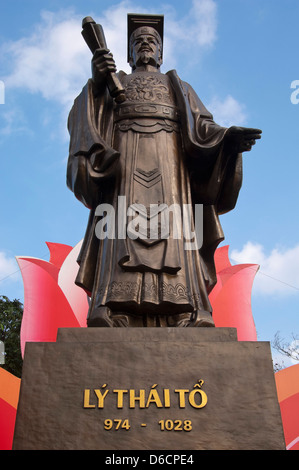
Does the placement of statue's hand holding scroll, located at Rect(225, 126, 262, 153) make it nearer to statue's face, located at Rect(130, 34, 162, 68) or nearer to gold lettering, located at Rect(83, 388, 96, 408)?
statue's face, located at Rect(130, 34, 162, 68)

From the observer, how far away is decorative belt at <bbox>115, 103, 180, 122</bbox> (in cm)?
451

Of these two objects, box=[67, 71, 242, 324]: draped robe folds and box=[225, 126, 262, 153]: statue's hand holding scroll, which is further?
box=[225, 126, 262, 153]: statue's hand holding scroll

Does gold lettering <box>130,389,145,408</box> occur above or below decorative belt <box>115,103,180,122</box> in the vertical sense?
below

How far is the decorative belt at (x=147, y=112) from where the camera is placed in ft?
14.8

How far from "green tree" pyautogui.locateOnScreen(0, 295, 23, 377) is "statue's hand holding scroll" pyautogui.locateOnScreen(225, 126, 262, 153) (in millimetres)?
10536

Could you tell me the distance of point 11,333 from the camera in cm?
1353

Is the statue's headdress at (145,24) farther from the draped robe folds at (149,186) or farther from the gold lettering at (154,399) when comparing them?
the gold lettering at (154,399)

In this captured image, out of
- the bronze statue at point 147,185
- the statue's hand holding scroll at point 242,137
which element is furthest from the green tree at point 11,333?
the statue's hand holding scroll at point 242,137

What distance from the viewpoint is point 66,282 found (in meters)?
11.0

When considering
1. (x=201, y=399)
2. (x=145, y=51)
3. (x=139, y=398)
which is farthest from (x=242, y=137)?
(x=139, y=398)

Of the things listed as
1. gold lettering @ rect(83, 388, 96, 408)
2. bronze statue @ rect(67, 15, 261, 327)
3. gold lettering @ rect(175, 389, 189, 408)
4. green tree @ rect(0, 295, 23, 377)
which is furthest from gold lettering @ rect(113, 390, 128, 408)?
green tree @ rect(0, 295, 23, 377)

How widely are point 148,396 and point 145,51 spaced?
390 cm

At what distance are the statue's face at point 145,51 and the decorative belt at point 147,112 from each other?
92cm

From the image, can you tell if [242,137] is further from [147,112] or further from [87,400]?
[87,400]
